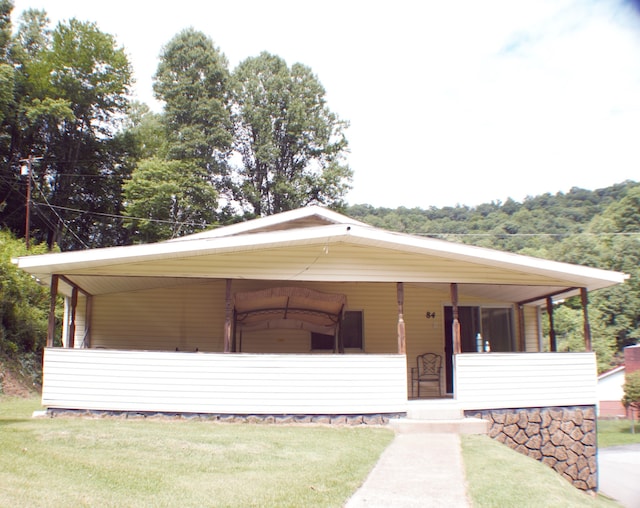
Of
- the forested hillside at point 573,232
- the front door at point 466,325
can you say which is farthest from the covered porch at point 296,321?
the forested hillside at point 573,232

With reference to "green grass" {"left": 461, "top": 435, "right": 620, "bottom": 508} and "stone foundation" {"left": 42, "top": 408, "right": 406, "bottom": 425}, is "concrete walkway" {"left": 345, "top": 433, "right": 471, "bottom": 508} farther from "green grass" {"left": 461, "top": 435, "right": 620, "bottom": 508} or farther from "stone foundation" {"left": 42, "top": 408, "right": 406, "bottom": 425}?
"stone foundation" {"left": 42, "top": 408, "right": 406, "bottom": 425}

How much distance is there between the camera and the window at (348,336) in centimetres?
1338

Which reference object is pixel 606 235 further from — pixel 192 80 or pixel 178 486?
pixel 178 486

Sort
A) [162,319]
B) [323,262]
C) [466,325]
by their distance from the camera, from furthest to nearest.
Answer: [466,325] < [162,319] < [323,262]

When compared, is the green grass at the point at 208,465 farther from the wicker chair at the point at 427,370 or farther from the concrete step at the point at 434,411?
the wicker chair at the point at 427,370

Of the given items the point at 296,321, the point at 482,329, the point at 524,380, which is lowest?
the point at 524,380

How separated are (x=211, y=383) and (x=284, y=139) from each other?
1016 inches

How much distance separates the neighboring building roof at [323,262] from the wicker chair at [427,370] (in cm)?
315

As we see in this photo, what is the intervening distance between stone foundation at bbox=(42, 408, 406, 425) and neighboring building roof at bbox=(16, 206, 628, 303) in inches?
86.9

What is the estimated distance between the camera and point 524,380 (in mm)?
10703

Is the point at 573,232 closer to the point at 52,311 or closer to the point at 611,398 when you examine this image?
the point at 611,398

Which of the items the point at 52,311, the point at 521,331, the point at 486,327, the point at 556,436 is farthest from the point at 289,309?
the point at 521,331

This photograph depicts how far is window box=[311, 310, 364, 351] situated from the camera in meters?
13.4

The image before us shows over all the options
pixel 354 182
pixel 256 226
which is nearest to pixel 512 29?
pixel 256 226
